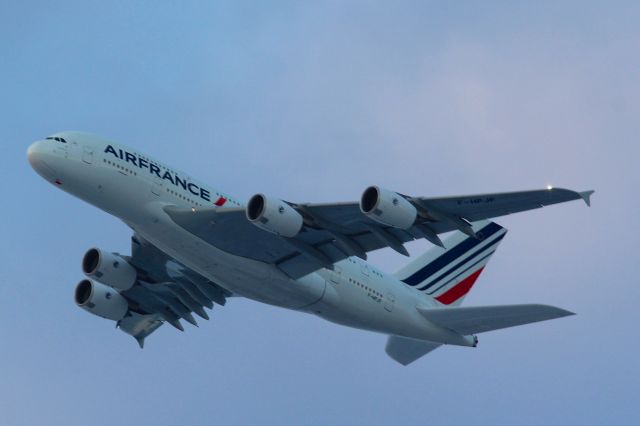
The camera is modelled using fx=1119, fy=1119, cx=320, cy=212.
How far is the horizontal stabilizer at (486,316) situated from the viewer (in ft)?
141

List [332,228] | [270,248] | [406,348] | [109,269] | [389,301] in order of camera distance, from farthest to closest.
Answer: [406,348] < [109,269] < [389,301] < [270,248] < [332,228]

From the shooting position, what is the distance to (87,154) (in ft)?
136

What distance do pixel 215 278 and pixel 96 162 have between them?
6732mm

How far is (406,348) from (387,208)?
12.4 meters

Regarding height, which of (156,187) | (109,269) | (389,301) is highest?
(156,187)

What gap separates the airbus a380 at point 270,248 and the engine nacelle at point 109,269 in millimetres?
49

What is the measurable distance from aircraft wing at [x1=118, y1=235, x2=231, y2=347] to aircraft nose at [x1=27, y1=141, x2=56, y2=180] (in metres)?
7.39

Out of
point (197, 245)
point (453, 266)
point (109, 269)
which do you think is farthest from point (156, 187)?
point (453, 266)

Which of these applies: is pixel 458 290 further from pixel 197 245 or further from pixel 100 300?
pixel 100 300

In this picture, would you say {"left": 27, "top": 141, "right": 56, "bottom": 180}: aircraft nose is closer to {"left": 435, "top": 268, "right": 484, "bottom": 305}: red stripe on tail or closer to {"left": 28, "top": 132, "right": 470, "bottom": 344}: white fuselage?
{"left": 28, "top": 132, "right": 470, "bottom": 344}: white fuselage

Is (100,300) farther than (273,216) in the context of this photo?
Yes

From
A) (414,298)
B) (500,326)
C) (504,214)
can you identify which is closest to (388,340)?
(414,298)

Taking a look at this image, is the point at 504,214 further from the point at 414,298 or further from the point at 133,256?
the point at 133,256

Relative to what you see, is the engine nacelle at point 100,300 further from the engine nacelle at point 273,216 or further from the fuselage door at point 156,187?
the engine nacelle at point 273,216
